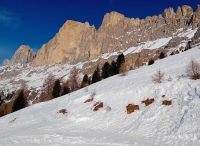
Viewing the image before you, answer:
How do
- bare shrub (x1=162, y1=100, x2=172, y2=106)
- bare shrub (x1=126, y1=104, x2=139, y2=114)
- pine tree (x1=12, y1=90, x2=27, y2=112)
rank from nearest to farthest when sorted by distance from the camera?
bare shrub (x1=162, y1=100, x2=172, y2=106) → bare shrub (x1=126, y1=104, x2=139, y2=114) → pine tree (x1=12, y1=90, x2=27, y2=112)

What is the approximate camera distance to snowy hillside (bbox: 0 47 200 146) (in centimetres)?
1555

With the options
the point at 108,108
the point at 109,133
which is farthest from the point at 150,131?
the point at 108,108

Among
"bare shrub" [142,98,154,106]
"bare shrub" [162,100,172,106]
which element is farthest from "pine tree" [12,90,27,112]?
"bare shrub" [162,100,172,106]

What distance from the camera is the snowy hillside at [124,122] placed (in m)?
15.6

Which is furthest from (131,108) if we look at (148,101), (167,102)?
(167,102)

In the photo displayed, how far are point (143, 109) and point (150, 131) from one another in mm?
5379

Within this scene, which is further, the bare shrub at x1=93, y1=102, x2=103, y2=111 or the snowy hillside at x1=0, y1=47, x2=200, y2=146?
the bare shrub at x1=93, y1=102, x2=103, y2=111

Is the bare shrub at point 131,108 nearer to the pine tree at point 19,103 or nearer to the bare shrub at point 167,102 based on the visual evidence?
the bare shrub at point 167,102

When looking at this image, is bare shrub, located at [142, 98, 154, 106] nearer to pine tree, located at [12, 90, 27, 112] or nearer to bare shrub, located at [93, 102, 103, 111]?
bare shrub, located at [93, 102, 103, 111]

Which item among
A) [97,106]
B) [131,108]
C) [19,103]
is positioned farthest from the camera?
[19,103]

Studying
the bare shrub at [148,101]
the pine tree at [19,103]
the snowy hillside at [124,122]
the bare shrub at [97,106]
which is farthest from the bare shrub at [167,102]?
the pine tree at [19,103]

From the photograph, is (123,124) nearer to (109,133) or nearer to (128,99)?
(109,133)

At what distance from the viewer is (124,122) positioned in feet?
71.0

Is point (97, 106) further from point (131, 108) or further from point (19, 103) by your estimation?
point (19, 103)
